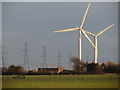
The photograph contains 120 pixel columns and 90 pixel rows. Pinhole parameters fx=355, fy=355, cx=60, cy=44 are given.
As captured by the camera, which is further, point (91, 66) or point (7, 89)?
point (91, 66)

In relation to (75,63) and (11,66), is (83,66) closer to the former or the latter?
(75,63)

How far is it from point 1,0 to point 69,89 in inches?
285

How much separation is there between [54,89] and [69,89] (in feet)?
3.25

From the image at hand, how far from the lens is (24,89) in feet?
76.9

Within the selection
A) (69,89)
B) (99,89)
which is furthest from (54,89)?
(99,89)

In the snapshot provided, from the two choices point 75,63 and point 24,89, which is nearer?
point 24,89

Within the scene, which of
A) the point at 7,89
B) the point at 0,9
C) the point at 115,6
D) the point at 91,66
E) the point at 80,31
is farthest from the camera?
the point at 91,66

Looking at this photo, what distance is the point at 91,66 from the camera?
56.6 m

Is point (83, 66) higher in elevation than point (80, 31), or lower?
lower

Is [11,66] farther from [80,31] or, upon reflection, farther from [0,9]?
[0,9]

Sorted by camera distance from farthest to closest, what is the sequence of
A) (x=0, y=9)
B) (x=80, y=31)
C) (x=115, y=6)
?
1. (x=80, y=31)
2. (x=115, y=6)
3. (x=0, y=9)

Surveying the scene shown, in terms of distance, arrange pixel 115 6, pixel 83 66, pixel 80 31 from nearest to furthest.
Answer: pixel 115 6 → pixel 80 31 → pixel 83 66

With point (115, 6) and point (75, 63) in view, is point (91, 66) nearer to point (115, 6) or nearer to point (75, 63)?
point (75, 63)

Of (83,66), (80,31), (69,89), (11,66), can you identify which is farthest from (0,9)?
(83,66)
